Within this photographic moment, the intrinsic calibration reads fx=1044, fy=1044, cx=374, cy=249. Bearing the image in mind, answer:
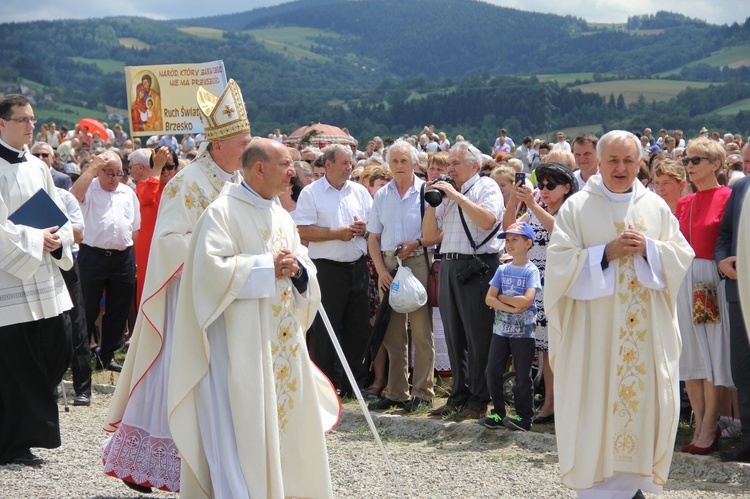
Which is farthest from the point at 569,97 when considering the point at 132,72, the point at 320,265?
the point at 320,265

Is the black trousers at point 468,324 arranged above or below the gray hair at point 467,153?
below

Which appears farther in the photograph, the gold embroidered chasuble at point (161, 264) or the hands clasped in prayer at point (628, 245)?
the gold embroidered chasuble at point (161, 264)

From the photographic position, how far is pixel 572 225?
616 cm

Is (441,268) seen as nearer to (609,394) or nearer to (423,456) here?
(423,456)

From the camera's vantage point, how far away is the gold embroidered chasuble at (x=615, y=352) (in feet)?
Answer: 19.4

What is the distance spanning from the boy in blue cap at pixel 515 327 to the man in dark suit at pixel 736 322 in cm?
137

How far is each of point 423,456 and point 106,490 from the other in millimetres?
2238

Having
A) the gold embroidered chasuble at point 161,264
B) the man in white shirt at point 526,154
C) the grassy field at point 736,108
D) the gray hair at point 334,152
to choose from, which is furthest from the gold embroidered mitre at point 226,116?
the grassy field at point 736,108

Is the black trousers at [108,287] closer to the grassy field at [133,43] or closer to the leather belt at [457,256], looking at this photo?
the leather belt at [457,256]

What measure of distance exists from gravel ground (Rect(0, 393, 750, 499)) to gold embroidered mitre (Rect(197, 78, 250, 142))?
2276 millimetres

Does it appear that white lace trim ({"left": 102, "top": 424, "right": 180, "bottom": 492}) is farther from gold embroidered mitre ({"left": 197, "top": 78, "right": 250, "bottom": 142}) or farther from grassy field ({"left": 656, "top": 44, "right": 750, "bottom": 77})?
grassy field ({"left": 656, "top": 44, "right": 750, "bottom": 77})

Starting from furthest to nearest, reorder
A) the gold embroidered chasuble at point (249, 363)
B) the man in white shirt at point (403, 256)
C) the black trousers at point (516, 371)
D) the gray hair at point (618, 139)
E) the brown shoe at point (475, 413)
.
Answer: the man in white shirt at point (403, 256)
the brown shoe at point (475, 413)
the black trousers at point (516, 371)
the gray hair at point (618, 139)
the gold embroidered chasuble at point (249, 363)

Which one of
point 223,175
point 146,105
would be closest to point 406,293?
point 223,175

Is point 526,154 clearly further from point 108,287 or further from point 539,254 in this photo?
point 539,254
